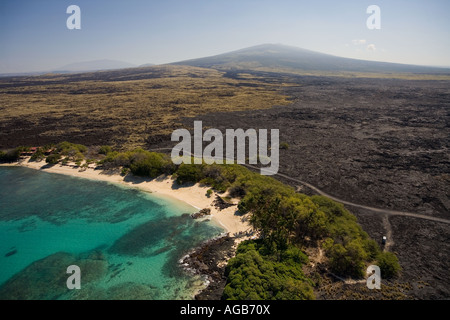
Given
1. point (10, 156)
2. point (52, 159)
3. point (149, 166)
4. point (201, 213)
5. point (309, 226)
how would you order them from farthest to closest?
1. point (10, 156)
2. point (52, 159)
3. point (149, 166)
4. point (201, 213)
5. point (309, 226)

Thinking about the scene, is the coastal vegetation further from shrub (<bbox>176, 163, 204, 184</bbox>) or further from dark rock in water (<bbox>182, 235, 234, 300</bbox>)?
shrub (<bbox>176, 163, 204, 184</bbox>)

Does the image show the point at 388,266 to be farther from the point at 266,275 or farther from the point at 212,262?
the point at 212,262

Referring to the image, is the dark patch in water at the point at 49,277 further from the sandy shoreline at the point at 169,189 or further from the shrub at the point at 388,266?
the shrub at the point at 388,266

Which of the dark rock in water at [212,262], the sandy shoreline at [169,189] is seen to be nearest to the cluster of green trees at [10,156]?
the sandy shoreline at [169,189]

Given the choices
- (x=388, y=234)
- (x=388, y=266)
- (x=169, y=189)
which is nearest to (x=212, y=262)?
(x=388, y=266)

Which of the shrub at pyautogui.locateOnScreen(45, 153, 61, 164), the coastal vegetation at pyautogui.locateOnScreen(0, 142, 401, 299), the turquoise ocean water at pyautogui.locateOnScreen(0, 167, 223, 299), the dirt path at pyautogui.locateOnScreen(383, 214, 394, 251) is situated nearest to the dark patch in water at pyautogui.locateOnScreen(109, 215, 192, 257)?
the turquoise ocean water at pyautogui.locateOnScreen(0, 167, 223, 299)

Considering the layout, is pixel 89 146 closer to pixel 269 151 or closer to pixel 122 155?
pixel 122 155
